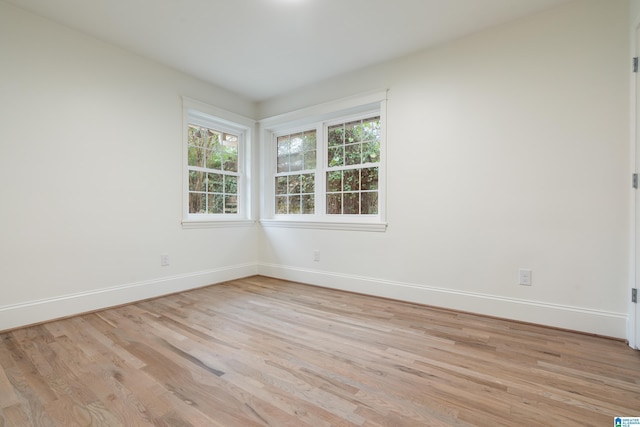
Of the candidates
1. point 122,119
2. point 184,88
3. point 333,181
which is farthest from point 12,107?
point 333,181

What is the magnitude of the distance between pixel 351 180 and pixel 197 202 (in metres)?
1.93

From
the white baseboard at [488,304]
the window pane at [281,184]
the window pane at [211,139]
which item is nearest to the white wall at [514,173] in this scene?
the white baseboard at [488,304]

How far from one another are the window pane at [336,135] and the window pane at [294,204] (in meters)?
0.87

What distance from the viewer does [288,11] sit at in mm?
2352

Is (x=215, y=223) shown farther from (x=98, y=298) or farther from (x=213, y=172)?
(x=98, y=298)

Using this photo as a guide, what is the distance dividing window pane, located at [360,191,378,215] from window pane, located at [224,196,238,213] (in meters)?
1.82

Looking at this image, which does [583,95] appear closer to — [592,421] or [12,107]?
[592,421]

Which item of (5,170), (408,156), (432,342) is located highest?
(408,156)

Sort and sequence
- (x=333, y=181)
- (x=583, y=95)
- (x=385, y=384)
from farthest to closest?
(x=333, y=181) → (x=583, y=95) → (x=385, y=384)

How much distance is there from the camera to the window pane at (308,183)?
3887mm

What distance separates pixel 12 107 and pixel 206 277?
2.31m

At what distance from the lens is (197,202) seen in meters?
3.66

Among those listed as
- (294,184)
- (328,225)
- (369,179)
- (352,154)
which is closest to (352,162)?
(352,154)

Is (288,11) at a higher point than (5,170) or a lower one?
higher
